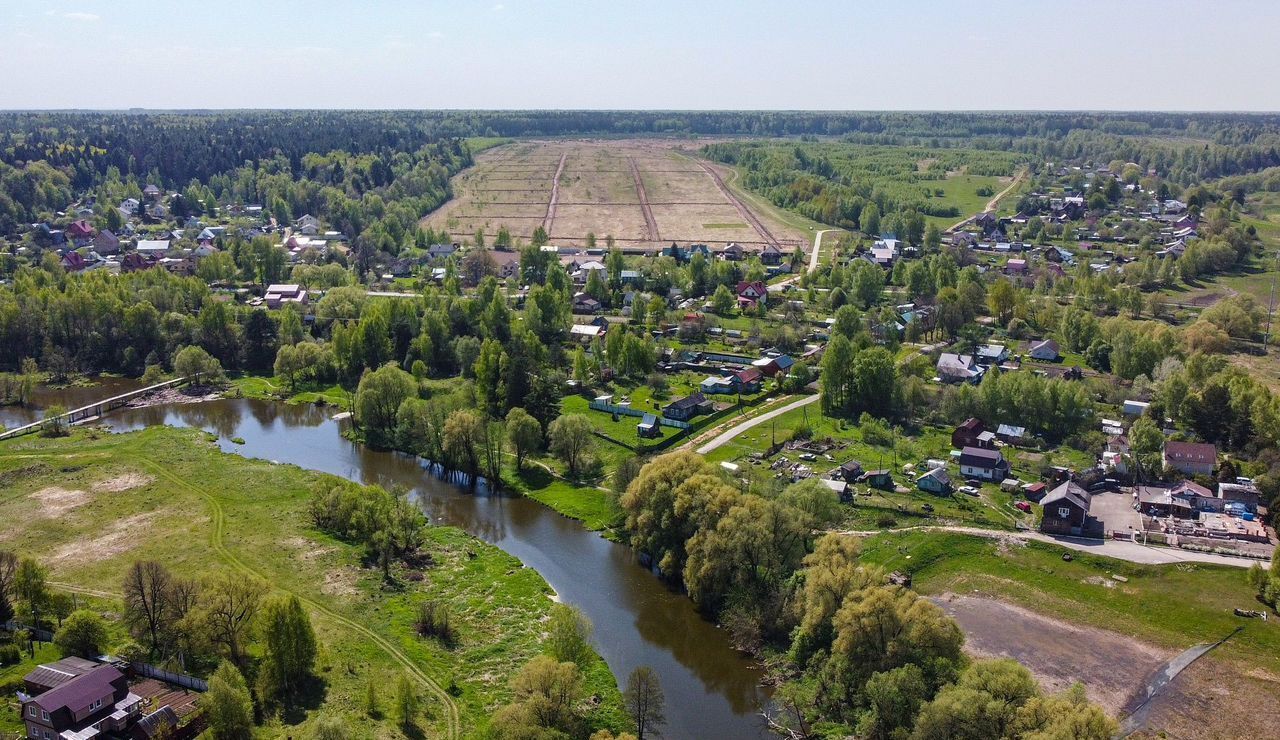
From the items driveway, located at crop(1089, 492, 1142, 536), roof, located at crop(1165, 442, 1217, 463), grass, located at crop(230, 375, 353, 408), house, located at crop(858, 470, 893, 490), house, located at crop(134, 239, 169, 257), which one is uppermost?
house, located at crop(134, 239, 169, 257)

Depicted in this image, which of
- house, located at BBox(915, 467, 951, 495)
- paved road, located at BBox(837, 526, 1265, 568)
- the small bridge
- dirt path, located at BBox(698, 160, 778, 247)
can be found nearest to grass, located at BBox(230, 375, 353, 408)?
the small bridge

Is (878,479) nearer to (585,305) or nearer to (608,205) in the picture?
(585,305)

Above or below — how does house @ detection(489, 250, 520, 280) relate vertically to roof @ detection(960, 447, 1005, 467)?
above

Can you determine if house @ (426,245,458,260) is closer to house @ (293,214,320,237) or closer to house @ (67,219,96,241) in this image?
house @ (293,214,320,237)

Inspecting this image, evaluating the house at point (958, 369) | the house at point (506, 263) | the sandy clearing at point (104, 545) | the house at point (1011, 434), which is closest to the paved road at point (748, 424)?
the house at point (958, 369)

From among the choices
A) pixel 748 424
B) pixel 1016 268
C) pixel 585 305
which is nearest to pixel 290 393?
pixel 585 305

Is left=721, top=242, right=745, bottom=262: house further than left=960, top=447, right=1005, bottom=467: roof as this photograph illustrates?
Yes

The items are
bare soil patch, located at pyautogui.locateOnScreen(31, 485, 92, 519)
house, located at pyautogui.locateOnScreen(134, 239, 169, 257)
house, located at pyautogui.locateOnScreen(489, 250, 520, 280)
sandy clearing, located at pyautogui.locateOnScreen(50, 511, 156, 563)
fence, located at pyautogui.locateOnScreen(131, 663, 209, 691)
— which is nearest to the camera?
fence, located at pyautogui.locateOnScreen(131, 663, 209, 691)
